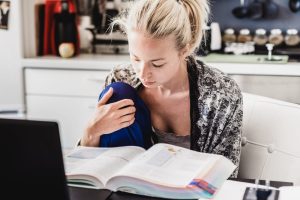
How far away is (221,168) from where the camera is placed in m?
1.16

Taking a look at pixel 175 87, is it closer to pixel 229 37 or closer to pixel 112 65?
pixel 112 65

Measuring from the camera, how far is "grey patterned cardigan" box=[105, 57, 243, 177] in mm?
1474

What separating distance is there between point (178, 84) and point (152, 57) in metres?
0.27

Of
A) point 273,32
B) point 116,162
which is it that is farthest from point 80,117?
point 116,162

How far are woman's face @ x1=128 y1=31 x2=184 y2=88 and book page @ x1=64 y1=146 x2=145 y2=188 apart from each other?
0.23m

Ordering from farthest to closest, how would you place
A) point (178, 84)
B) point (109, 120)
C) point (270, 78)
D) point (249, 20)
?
point (249, 20), point (270, 78), point (178, 84), point (109, 120)

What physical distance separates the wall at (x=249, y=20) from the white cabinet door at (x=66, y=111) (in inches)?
38.7

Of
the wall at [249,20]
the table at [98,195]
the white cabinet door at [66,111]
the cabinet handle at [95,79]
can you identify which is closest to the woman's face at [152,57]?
the table at [98,195]

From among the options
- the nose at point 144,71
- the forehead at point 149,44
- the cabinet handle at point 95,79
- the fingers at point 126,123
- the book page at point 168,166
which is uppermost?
the forehead at point 149,44

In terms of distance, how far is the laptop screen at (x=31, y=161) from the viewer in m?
0.79

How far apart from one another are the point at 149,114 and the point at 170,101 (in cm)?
12

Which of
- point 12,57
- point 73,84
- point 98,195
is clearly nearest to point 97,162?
point 98,195

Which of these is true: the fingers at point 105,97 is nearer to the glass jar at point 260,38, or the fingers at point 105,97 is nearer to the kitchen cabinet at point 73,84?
the kitchen cabinet at point 73,84

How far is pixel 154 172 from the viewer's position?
1109 mm
